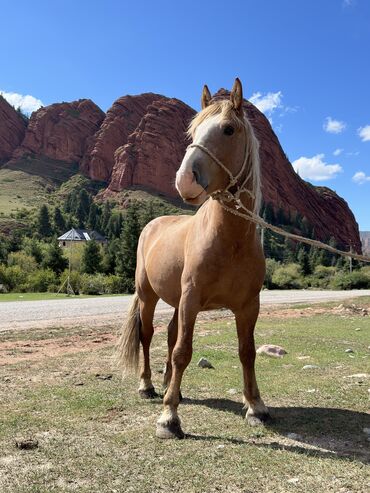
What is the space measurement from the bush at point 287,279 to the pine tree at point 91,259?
71.3 feet

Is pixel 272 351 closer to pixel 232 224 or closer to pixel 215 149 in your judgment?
pixel 232 224

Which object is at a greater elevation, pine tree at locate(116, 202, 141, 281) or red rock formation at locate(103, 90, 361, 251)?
red rock formation at locate(103, 90, 361, 251)

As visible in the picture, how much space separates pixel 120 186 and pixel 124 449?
15412cm

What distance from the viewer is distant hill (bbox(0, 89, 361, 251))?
156250 millimetres

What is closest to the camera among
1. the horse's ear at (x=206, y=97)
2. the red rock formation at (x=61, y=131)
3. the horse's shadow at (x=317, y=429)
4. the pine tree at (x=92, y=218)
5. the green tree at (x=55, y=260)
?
the horse's shadow at (x=317, y=429)

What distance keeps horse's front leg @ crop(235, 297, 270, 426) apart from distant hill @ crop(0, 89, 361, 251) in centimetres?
14120

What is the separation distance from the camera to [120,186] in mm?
154500

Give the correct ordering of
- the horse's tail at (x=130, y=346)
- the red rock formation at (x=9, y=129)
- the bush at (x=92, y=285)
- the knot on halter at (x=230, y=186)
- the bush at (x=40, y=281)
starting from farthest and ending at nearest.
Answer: the red rock formation at (x=9, y=129) < the bush at (x=40, y=281) < the bush at (x=92, y=285) < the horse's tail at (x=130, y=346) < the knot on halter at (x=230, y=186)

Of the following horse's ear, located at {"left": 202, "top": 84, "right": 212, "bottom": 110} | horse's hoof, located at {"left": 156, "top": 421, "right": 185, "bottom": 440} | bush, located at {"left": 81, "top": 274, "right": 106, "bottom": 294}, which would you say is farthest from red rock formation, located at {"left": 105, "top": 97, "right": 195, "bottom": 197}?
horse's hoof, located at {"left": 156, "top": 421, "right": 185, "bottom": 440}

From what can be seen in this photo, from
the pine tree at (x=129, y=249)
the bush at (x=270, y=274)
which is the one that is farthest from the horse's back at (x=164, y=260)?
the bush at (x=270, y=274)

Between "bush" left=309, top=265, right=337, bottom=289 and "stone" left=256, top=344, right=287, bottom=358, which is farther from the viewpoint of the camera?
"bush" left=309, top=265, right=337, bottom=289

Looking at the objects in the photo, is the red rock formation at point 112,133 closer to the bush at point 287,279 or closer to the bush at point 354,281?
the bush at point 287,279

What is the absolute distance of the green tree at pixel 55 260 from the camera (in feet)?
144

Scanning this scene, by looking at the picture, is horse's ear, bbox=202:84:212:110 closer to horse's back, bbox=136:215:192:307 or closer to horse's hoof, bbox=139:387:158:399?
horse's back, bbox=136:215:192:307
